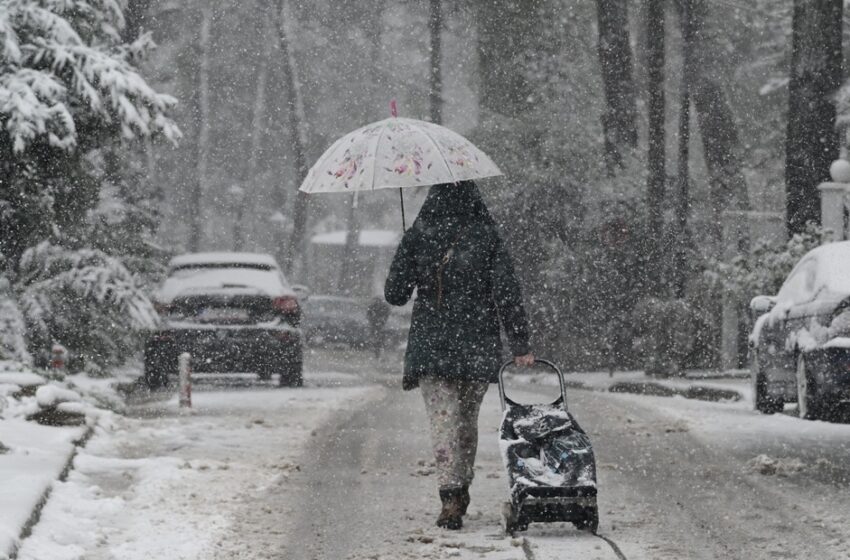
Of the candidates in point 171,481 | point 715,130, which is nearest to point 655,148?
point 715,130

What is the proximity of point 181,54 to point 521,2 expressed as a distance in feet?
56.3

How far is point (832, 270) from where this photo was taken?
43.3 ft

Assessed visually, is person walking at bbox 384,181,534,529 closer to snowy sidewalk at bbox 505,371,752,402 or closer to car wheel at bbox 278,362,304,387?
snowy sidewalk at bbox 505,371,752,402

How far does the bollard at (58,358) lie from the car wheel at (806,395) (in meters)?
8.19

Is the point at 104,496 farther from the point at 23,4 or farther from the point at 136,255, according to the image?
the point at 136,255

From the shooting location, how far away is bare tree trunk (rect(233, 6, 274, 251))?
163 feet

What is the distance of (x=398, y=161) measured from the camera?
327 inches

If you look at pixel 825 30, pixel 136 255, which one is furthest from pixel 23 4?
pixel 825 30

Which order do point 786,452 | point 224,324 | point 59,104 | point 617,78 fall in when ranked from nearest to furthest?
1. point 786,452
2. point 59,104
3. point 224,324
4. point 617,78

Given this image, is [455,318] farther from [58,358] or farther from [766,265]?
[766,265]

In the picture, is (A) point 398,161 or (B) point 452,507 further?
(A) point 398,161

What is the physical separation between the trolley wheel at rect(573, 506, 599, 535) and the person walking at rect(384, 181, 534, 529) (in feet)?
1.99

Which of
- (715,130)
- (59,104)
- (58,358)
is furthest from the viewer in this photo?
(715,130)

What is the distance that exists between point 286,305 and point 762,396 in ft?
18.9
